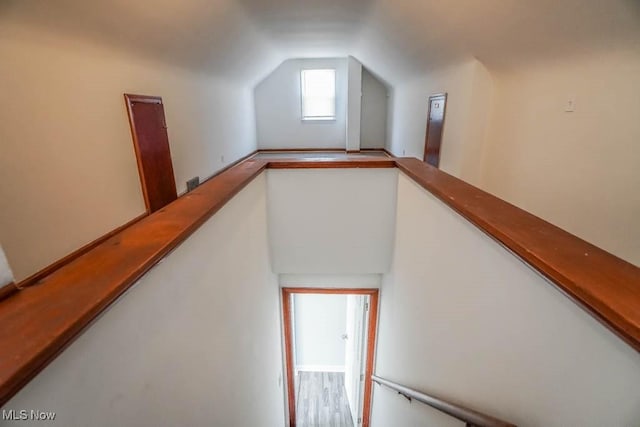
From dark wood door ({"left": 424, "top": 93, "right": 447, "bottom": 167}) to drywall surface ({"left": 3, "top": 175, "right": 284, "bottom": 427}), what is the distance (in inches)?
111

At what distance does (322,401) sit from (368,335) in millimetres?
2150

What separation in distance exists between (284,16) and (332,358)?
16.2ft

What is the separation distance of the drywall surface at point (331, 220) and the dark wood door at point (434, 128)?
7.05 ft

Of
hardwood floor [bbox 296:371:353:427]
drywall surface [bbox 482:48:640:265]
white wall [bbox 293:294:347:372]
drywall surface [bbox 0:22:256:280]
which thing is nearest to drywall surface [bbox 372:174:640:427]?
drywall surface [bbox 482:48:640:265]

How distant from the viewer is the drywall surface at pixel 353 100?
6.51 m

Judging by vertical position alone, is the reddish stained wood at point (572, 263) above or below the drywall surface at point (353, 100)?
below

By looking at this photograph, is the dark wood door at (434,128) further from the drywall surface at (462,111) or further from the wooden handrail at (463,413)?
the wooden handrail at (463,413)

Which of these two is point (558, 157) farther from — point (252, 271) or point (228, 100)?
point (228, 100)

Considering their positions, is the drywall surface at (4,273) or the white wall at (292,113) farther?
the white wall at (292,113)

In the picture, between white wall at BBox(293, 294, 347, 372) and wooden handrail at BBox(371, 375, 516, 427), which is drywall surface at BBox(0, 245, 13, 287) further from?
white wall at BBox(293, 294, 347, 372)

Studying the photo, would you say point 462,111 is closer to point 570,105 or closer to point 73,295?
point 570,105

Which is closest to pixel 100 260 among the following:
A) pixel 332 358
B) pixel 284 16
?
pixel 284 16

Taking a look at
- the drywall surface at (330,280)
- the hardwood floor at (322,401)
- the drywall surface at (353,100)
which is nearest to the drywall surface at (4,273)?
the drywall surface at (330,280)

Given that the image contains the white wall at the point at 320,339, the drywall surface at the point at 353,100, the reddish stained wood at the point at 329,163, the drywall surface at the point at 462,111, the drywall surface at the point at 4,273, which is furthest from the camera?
the drywall surface at the point at 353,100
